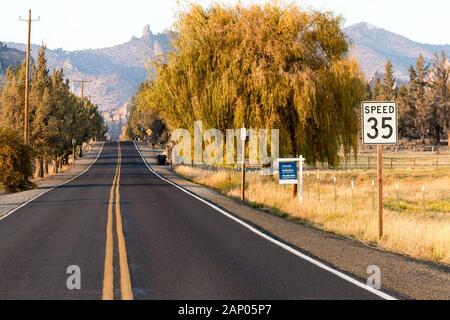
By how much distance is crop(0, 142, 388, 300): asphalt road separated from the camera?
8.65m

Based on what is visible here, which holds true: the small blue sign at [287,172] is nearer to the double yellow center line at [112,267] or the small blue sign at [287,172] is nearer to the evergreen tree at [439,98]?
the double yellow center line at [112,267]

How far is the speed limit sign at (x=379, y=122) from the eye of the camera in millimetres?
14656

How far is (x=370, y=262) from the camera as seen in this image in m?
11.3

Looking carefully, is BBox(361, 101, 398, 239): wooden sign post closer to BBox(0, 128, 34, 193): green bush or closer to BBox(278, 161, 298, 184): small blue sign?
BBox(278, 161, 298, 184): small blue sign

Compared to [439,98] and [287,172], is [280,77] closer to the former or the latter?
[287,172]

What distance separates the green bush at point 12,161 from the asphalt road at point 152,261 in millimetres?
18793

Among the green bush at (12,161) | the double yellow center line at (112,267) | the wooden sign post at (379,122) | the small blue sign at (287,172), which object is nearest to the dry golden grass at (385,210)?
the small blue sign at (287,172)

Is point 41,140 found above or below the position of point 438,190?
above

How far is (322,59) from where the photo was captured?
89.8 feet

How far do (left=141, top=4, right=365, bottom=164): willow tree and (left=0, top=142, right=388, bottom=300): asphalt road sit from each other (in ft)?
27.4

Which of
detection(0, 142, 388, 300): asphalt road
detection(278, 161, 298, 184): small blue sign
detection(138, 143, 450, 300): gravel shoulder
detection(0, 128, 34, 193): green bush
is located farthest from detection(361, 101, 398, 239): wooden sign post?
detection(0, 128, 34, 193): green bush
